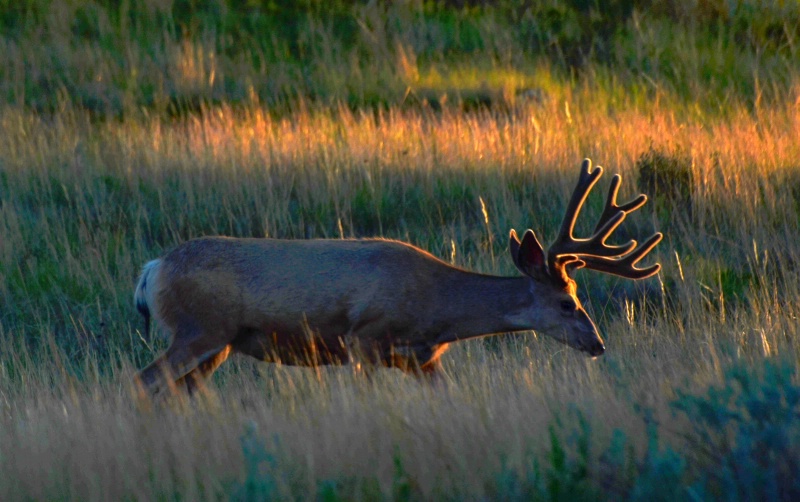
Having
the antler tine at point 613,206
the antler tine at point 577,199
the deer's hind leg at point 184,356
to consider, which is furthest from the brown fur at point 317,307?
the antler tine at point 613,206

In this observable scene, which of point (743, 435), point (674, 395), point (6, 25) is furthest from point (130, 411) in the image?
point (6, 25)

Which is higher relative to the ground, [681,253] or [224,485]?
[224,485]

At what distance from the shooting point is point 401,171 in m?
10.5

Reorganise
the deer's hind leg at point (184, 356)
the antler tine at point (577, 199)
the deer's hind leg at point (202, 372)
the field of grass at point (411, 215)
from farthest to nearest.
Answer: the antler tine at point (577, 199), the deer's hind leg at point (202, 372), the deer's hind leg at point (184, 356), the field of grass at point (411, 215)

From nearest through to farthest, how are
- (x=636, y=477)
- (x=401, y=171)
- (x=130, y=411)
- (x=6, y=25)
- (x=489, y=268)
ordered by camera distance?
(x=636, y=477) < (x=130, y=411) < (x=489, y=268) < (x=401, y=171) < (x=6, y=25)

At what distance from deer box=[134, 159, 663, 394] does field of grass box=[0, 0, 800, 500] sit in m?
0.23

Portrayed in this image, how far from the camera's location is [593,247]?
669cm

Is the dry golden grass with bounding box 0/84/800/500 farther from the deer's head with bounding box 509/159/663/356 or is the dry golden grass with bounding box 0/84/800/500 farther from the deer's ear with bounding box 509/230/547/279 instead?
the deer's ear with bounding box 509/230/547/279

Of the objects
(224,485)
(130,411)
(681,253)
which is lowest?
(681,253)

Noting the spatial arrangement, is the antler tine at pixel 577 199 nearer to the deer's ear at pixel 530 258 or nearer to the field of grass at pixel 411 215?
the deer's ear at pixel 530 258

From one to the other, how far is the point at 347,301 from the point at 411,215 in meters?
3.80

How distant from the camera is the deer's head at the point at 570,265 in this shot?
21.1 ft

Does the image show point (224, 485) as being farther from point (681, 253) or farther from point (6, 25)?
point (6, 25)

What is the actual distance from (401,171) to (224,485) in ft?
21.6
